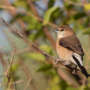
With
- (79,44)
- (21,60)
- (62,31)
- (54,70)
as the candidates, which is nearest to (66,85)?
(54,70)

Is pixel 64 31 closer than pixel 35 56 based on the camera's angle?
No

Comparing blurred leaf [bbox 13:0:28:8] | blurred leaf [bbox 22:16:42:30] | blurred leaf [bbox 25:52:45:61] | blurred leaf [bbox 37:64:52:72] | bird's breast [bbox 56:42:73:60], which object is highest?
blurred leaf [bbox 13:0:28:8]

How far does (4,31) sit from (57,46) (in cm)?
104

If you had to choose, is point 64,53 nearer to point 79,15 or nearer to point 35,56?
point 35,56

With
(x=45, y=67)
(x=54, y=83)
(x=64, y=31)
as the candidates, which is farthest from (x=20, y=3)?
(x=54, y=83)

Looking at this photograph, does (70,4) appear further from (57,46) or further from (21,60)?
(21,60)

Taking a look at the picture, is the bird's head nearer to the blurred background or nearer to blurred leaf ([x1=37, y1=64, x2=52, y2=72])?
the blurred background

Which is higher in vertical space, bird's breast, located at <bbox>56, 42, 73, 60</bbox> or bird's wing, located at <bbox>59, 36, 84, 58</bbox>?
bird's wing, located at <bbox>59, 36, 84, 58</bbox>

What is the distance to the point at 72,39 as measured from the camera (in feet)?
15.5

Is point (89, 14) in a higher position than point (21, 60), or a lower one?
higher

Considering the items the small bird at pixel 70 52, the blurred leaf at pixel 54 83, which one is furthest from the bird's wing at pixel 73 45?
the blurred leaf at pixel 54 83

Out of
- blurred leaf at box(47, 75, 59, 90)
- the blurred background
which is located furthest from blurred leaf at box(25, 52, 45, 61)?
blurred leaf at box(47, 75, 59, 90)

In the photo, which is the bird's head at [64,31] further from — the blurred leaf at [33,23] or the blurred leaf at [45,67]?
the blurred leaf at [45,67]

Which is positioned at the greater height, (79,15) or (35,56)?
(79,15)
